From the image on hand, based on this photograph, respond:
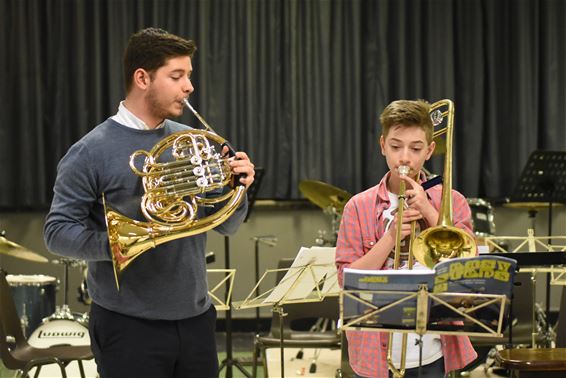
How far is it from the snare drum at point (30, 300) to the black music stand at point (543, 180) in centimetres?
333

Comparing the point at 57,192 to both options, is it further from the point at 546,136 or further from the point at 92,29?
the point at 546,136

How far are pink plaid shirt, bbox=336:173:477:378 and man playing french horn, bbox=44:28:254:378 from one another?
386 millimetres

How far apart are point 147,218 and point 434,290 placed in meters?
0.91

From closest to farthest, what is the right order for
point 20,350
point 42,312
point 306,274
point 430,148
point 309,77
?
point 430,148 < point 306,274 < point 20,350 < point 42,312 < point 309,77

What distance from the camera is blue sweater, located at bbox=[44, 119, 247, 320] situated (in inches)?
108

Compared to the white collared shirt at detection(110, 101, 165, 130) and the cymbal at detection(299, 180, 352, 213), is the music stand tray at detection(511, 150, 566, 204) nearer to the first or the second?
the cymbal at detection(299, 180, 352, 213)

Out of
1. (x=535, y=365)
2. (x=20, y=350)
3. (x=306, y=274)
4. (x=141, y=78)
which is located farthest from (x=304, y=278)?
(x=20, y=350)

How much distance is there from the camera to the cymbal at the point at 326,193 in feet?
21.9

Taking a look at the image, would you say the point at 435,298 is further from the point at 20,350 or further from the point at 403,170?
the point at 20,350

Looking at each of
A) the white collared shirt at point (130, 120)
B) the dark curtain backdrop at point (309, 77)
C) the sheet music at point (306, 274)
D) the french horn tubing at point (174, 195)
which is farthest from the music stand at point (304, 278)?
the dark curtain backdrop at point (309, 77)

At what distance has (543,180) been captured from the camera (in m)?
5.96

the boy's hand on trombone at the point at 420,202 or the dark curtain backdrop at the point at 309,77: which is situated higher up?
the dark curtain backdrop at the point at 309,77

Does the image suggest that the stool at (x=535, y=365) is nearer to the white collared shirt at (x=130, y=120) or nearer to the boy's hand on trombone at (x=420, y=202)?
the boy's hand on trombone at (x=420, y=202)

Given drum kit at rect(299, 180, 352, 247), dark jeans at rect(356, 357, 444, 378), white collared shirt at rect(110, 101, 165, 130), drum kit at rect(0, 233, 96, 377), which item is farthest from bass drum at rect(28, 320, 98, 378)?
dark jeans at rect(356, 357, 444, 378)
